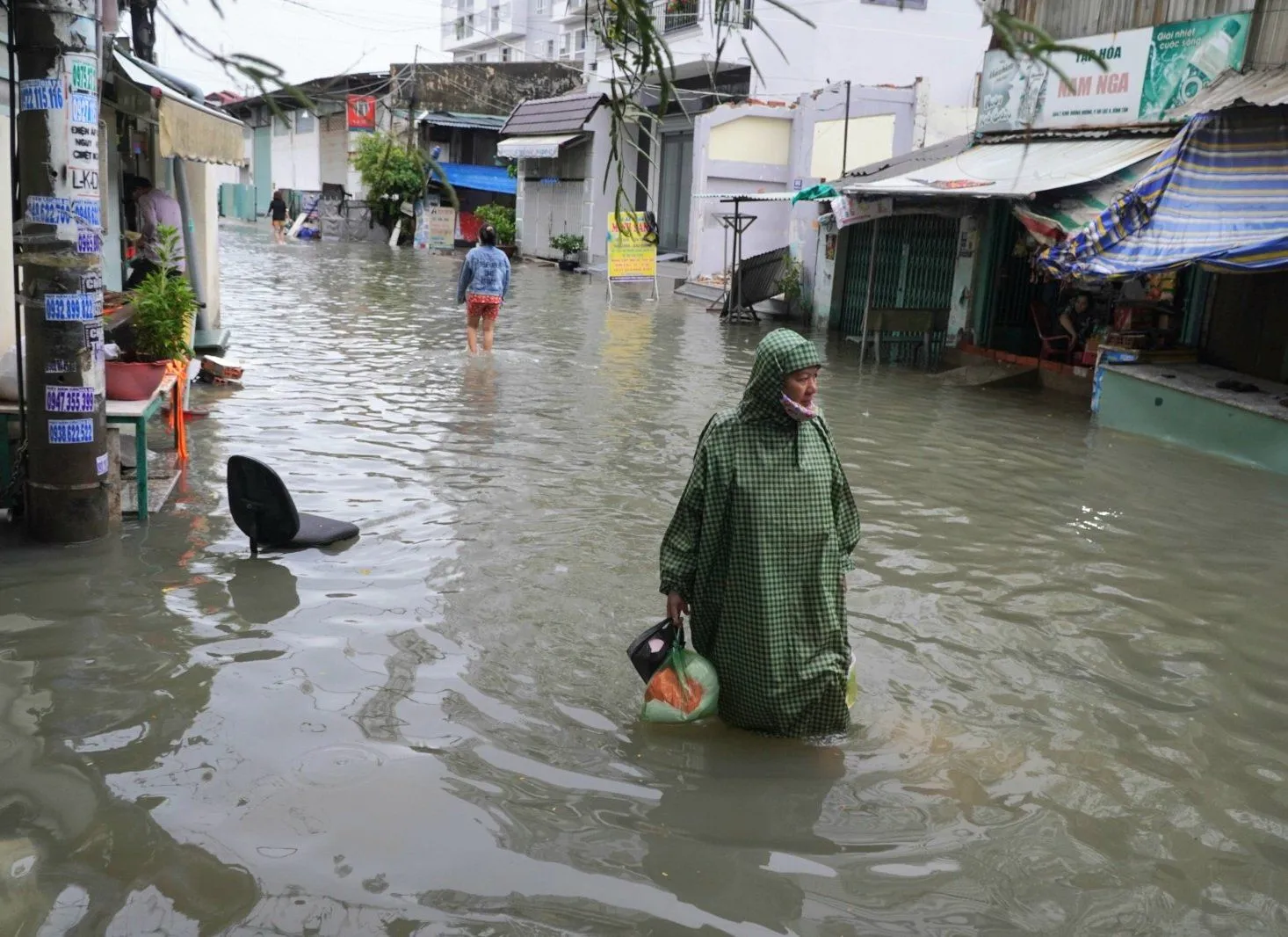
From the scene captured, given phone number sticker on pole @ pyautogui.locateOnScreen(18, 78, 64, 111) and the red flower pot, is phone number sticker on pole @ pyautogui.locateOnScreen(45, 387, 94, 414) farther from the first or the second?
phone number sticker on pole @ pyautogui.locateOnScreen(18, 78, 64, 111)

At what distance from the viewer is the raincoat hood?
4129 millimetres

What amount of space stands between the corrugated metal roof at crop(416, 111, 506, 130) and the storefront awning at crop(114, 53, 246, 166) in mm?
28771

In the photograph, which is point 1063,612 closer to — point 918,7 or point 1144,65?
point 1144,65

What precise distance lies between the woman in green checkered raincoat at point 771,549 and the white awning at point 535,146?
28.1 m

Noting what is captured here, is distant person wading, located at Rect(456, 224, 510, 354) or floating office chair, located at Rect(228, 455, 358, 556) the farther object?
distant person wading, located at Rect(456, 224, 510, 354)

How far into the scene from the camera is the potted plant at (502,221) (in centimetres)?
3666

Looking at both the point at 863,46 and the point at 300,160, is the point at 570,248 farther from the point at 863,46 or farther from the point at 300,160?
the point at 300,160

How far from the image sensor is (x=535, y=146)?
1266 inches

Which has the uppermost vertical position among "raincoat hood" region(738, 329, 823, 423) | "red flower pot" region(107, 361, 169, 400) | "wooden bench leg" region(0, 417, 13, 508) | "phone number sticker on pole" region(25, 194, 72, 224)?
"phone number sticker on pole" region(25, 194, 72, 224)

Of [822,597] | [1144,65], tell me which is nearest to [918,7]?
[1144,65]

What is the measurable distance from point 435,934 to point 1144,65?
12646mm

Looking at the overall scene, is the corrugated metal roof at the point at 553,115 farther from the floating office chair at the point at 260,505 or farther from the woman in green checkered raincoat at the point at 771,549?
the woman in green checkered raincoat at the point at 771,549

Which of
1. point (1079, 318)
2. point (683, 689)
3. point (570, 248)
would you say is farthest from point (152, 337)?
point (570, 248)

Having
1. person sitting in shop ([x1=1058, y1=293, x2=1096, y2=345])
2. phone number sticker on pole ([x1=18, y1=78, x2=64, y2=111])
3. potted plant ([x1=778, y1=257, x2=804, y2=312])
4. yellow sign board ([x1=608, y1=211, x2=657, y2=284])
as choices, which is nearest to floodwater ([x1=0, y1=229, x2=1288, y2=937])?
phone number sticker on pole ([x1=18, y1=78, x2=64, y2=111])
